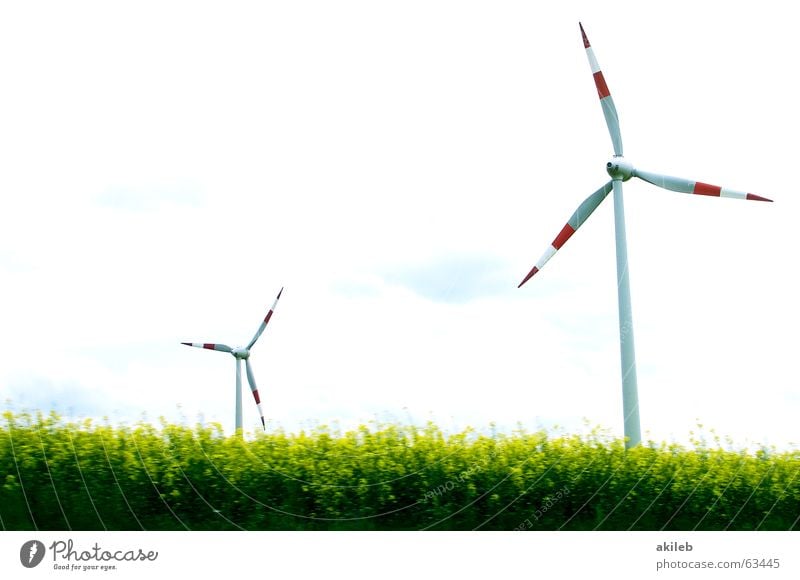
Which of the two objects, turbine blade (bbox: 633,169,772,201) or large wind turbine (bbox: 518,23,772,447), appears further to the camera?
turbine blade (bbox: 633,169,772,201)

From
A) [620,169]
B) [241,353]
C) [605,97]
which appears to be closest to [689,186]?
[620,169]

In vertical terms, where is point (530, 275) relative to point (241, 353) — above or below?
below

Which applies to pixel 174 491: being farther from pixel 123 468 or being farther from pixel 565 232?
pixel 565 232

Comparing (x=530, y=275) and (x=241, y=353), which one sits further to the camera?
(x=241, y=353)

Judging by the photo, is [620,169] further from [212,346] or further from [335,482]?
[212,346]

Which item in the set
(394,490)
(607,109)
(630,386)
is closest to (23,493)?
(394,490)

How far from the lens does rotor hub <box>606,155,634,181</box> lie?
668 inches

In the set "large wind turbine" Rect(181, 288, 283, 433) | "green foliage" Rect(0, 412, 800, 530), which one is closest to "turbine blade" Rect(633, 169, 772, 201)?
"green foliage" Rect(0, 412, 800, 530)

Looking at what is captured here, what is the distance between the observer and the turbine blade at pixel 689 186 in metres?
16.3

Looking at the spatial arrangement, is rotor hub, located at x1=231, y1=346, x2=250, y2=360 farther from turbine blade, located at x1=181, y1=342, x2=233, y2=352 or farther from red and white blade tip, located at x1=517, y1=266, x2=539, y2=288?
red and white blade tip, located at x1=517, y1=266, x2=539, y2=288

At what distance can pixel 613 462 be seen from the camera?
12211 mm

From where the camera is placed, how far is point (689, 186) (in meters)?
16.8

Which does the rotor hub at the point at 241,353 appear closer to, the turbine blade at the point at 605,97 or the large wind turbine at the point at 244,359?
the large wind turbine at the point at 244,359

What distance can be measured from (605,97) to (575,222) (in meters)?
3.15
